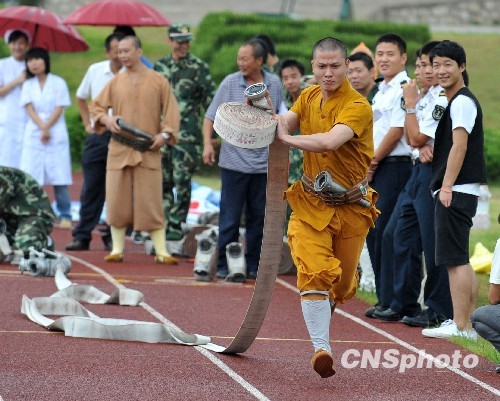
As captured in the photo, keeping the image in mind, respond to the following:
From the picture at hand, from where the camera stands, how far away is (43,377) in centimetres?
698

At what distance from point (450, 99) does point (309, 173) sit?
157 cm

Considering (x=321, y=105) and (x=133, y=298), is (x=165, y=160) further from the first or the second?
(x=321, y=105)

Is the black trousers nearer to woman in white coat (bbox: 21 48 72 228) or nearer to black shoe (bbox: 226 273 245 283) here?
woman in white coat (bbox: 21 48 72 228)

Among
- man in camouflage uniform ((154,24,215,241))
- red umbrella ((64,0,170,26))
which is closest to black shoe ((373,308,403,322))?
man in camouflage uniform ((154,24,215,241))

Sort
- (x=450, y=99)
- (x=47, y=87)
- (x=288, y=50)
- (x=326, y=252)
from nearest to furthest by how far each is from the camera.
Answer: (x=326, y=252) → (x=450, y=99) → (x=47, y=87) → (x=288, y=50)

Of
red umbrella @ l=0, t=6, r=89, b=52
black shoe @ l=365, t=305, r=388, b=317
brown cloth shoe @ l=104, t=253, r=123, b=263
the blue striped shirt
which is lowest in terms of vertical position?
brown cloth shoe @ l=104, t=253, r=123, b=263

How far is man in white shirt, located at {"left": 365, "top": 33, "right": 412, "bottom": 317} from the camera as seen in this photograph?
10.1m

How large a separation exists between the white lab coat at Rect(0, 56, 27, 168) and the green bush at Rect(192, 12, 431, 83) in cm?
1006

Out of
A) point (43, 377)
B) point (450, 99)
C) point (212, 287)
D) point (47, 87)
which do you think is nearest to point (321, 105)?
point (450, 99)

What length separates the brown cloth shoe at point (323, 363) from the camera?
700 centimetres

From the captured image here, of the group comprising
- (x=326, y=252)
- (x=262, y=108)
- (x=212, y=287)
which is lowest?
(x=212, y=287)
